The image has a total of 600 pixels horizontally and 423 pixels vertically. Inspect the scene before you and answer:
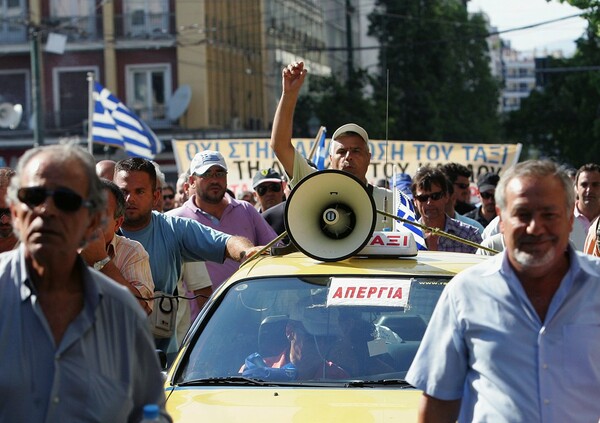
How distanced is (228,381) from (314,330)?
459 mm

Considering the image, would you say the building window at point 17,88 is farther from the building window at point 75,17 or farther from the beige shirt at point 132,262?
the beige shirt at point 132,262

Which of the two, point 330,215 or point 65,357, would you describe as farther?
point 330,215

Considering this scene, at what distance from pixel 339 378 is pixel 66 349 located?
95.1 inches

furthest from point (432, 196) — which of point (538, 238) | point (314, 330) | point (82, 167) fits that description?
point (82, 167)

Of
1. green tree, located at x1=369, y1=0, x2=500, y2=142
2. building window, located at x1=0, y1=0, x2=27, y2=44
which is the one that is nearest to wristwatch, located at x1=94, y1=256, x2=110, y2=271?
building window, located at x1=0, y1=0, x2=27, y2=44

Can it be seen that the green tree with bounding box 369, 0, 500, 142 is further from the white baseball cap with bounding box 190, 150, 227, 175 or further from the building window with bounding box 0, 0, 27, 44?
the white baseball cap with bounding box 190, 150, 227, 175

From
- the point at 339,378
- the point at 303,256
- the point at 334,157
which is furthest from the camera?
the point at 334,157

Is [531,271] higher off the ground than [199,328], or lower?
higher

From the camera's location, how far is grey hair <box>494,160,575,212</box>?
168 inches

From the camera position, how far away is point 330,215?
21.5 feet

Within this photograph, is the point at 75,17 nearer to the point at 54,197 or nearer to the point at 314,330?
the point at 314,330

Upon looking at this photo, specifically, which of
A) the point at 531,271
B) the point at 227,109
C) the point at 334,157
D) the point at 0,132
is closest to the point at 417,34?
the point at 227,109

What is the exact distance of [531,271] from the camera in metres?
4.20

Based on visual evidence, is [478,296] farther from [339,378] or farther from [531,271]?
[339,378]
